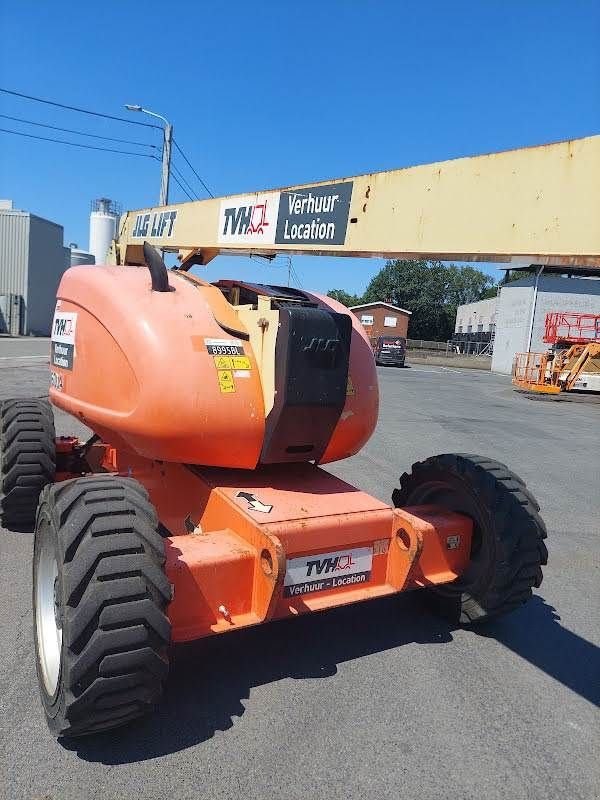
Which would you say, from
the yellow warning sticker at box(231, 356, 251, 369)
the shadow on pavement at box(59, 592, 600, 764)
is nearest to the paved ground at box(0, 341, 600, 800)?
the shadow on pavement at box(59, 592, 600, 764)

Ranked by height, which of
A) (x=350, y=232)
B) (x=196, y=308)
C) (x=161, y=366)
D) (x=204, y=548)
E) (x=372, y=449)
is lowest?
(x=372, y=449)

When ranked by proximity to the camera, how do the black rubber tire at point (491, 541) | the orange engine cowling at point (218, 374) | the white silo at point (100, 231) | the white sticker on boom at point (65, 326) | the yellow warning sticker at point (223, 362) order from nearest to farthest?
the orange engine cowling at point (218, 374) < the yellow warning sticker at point (223, 362) < the black rubber tire at point (491, 541) < the white sticker on boom at point (65, 326) < the white silo at point (100, 231)

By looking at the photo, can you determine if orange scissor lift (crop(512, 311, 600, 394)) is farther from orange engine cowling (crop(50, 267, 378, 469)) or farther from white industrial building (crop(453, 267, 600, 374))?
orange engine cowling (crop(50, 267, 378, 469))

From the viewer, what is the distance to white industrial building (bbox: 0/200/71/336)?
43062mm

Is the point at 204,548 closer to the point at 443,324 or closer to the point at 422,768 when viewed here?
the point at 422,768

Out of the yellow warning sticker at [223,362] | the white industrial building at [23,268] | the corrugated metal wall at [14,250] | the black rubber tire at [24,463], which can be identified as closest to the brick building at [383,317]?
the white industrial building at [23,268]

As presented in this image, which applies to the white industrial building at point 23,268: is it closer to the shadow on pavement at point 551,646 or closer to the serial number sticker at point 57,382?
the serial number sticker at point 57,382

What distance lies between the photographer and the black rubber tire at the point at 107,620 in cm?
247

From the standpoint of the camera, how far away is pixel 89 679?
8.07ft

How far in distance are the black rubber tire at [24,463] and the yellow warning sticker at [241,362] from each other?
2.26 meters

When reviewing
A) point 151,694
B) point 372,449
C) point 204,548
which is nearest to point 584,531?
→ point 372,449

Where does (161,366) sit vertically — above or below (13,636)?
above

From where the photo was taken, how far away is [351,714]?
9.77ft

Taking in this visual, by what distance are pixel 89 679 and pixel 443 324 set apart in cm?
7987
